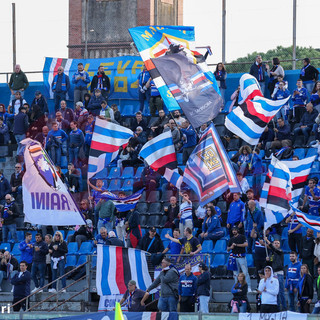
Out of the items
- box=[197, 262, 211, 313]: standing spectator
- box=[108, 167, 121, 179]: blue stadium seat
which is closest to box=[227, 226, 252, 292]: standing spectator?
box=[197, 262, 211, 313]: standing spectator

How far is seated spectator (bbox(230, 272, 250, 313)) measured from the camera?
72.4 feet

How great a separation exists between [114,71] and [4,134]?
469 cm

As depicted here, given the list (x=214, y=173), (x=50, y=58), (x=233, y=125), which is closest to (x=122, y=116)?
(x=50, y=58)

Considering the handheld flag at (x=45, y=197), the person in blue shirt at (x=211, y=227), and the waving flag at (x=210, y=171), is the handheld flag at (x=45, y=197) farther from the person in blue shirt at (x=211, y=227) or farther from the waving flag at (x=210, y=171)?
the person in blue shirt at (x=211, y=227)

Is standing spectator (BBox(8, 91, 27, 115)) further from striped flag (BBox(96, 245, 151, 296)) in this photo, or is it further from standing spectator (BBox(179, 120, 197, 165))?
striped flag (BBox(96, 245, 151, 296))

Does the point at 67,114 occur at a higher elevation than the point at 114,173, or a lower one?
higher

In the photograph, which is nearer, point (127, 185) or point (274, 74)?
point (127, 185)

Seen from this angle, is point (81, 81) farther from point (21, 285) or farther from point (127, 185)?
point (21, 285)

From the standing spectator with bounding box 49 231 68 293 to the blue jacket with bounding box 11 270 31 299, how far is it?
114cm

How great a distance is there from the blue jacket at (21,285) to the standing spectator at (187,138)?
6439 millimetres

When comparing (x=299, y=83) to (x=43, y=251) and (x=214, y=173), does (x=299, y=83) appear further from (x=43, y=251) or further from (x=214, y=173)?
(x=43, y=251)

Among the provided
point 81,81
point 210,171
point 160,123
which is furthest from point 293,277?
point 81,81

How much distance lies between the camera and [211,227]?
82.1 feet

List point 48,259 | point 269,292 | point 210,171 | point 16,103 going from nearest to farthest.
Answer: point 269,292 < point 210,171 < point 48,259 < point 16,103
